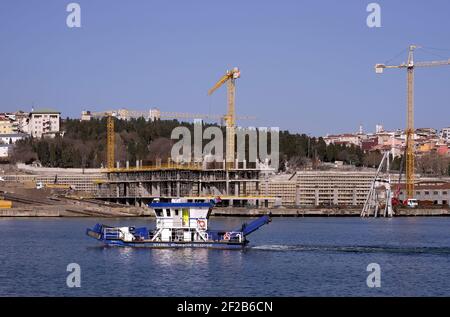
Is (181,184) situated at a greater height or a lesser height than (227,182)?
lesser

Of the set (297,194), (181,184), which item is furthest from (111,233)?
(297,194)

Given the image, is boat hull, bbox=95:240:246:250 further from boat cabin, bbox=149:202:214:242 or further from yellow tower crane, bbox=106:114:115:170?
yellow tower crane, bbox=106:114:115:170

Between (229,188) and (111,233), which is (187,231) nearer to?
(111,233)

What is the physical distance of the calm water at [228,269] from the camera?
130ft

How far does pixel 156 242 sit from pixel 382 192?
96035 mm

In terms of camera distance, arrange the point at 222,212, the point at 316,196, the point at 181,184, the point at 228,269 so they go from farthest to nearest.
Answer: the point at 316,196 → the point at 181,184 → the point at 222,212 → the point at 228,269

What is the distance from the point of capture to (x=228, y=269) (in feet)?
152

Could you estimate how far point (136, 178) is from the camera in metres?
142

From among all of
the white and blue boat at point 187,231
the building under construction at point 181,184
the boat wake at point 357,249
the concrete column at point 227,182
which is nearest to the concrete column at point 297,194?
the building under construction at point 181,184

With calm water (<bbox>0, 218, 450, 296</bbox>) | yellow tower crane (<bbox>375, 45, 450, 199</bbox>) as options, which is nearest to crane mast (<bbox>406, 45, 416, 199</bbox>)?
yellow tower crane (<bbox>375, 45, 450, 199</bbox>)

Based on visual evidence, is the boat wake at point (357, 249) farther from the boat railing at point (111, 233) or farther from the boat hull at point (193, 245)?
the boat railing at point (111, 233)

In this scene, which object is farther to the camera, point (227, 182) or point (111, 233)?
point (227, 182)

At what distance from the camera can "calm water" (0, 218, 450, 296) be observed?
3950 centimetres
